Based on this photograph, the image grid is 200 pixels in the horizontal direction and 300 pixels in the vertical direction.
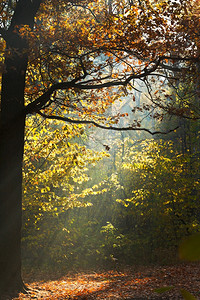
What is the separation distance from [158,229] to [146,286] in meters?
6.66

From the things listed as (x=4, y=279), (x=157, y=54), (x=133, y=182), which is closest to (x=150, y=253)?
(x=133, y=182)

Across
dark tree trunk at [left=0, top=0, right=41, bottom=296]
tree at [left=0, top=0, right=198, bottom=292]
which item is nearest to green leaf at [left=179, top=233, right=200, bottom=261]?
tree at [left=0, top=0, right=198, bottom=292]

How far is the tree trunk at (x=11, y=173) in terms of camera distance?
23.7 feet

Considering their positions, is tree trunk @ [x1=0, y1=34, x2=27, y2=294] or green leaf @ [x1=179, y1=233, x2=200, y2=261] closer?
green leaf @ [x1=179, y1=233, x2=200, y2=261]

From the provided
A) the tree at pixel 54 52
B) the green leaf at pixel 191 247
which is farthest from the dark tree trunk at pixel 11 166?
the green leaf at pixel 191 247

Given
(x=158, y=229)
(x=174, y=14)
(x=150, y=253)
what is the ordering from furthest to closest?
(x=150, y=253) → (x=158, y=229) → (x=174, y=14)

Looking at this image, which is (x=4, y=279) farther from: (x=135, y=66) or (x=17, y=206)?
(x=135, y=66)

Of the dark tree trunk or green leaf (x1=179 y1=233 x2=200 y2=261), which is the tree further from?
green leaf (x1=179 y1=233 x2=200 y2=261)

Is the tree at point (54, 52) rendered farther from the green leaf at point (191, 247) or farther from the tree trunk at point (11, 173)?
the green leaf at point (191, 247)

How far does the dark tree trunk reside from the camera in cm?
724

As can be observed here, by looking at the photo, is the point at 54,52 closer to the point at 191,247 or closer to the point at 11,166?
the point at 11,166

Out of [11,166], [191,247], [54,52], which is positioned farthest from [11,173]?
[191,247]

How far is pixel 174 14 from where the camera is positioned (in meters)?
6.80

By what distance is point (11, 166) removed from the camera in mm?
7418
